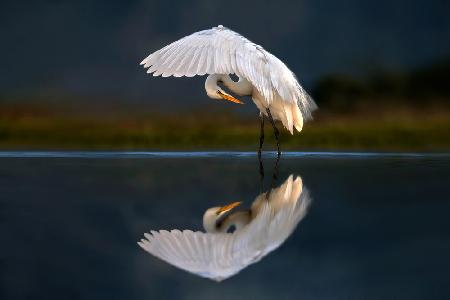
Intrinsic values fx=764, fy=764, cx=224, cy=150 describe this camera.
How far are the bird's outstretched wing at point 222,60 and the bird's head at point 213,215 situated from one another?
1.55m

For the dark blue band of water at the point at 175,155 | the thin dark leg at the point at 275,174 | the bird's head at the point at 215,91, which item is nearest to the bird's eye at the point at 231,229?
the thin dark leg at the point at 275,174

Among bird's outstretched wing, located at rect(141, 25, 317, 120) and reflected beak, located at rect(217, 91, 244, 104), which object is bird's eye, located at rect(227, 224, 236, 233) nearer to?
bird's outstretched wing, located at rect(141, 25, 317, 120)

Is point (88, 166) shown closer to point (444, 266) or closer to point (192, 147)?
point (192, 147)

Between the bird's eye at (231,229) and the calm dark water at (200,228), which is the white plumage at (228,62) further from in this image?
the bird's eye at (231,229)

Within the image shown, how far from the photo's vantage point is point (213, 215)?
3.71 metres

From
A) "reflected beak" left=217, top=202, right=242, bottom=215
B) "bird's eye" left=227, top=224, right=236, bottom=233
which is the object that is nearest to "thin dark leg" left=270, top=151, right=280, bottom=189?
"reflected beak" left=217, top=202, right=242, bottom=215

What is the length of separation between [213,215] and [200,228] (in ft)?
1.36

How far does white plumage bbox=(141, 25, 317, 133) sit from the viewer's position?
5.41 metres

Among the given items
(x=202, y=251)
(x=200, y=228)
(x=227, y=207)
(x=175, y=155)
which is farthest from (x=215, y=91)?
(x=202, y=251)

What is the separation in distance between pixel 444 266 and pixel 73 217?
5.96ft

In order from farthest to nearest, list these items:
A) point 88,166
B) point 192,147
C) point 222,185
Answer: point 192,147 < point 88,166 < point 222,185

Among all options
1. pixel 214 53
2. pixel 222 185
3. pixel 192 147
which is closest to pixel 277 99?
pixel 214 53

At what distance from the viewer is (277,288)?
7.29 ft

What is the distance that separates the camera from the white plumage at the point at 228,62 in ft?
17.7
